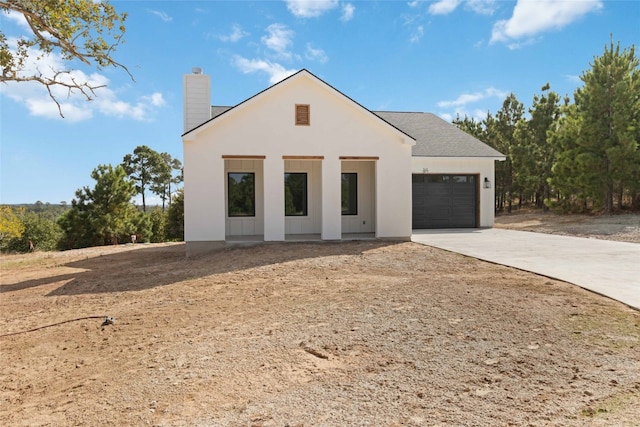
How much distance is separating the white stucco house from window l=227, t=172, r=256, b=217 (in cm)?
4

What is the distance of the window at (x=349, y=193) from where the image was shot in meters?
15.2

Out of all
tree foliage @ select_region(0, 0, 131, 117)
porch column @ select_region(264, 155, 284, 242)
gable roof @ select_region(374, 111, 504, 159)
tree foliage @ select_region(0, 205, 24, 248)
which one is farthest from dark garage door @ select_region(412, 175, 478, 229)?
tree foliage @ select_region(0, 205, 24, 248)

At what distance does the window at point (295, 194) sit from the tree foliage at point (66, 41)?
6.69 m

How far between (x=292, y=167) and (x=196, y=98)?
493 centimetres

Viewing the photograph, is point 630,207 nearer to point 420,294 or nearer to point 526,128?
point 526,128

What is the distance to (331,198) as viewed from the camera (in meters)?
13.0

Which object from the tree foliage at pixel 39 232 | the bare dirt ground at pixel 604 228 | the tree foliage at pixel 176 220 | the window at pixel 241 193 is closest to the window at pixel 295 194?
the window at pixel 241 193

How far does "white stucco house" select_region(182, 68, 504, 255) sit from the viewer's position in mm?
12234

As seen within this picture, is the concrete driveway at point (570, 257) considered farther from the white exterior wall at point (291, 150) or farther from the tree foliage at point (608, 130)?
the tree foliage at point (608, 130)

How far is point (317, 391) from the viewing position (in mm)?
3459

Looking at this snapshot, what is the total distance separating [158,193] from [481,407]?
53.3 metres

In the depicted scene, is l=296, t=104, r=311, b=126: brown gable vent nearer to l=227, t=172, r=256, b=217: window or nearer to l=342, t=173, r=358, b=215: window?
l=227, t=172, r=256, b=217: window

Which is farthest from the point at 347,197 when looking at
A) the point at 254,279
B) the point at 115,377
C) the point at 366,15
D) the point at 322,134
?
the point at 115,377

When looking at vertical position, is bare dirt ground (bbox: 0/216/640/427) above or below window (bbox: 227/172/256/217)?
below
